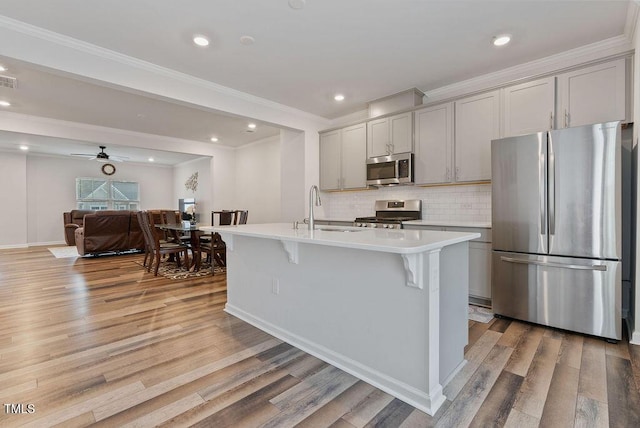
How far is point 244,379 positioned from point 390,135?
11.5 feet

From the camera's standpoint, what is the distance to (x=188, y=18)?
2.54m

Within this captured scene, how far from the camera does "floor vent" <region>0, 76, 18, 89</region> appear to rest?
369 cm

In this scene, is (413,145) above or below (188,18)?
below

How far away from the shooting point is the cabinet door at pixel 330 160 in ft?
16.4

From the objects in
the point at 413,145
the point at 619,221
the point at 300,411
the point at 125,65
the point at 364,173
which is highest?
the point at 125,65

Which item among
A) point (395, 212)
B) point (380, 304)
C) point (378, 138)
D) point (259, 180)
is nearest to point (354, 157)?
point (378, 138)

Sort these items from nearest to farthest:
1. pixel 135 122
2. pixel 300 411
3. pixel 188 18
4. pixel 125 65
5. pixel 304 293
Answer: pixel 300 411, pixel 304 293, pixel 188 18, pixel 125 65, pixel 135 122

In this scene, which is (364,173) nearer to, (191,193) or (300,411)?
(300,411)

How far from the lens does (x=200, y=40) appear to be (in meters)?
2.86

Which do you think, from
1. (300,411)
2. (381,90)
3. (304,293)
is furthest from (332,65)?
(300,411)

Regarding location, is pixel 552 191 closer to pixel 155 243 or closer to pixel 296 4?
pixel 296 4

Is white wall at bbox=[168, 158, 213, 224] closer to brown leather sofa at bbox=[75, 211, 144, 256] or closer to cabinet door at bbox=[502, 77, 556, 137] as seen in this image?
brown leather sofa at bbox=[75, 211, 144, 256]

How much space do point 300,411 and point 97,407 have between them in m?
1.13

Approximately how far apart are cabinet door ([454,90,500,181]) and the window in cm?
1068
